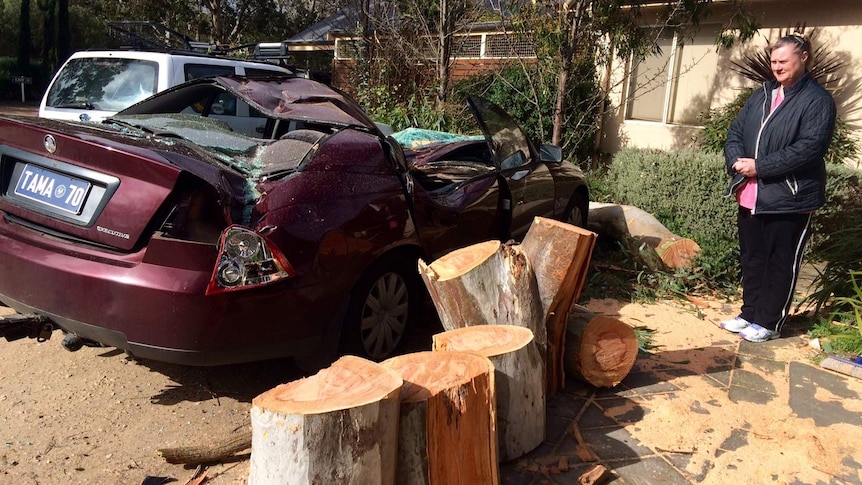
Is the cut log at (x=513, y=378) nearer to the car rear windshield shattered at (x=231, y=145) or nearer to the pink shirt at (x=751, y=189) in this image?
the car rear windshield shattered at (x=231, y=145)

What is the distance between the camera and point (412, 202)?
143 inches

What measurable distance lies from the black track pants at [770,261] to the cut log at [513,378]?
2253 millimetres

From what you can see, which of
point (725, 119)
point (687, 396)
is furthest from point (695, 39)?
point (687, 396)

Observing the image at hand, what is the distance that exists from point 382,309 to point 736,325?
2588 millimetres

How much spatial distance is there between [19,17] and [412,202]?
29.9 meters

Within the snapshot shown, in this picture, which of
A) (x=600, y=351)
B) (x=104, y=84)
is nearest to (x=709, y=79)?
(x=600, y=351)

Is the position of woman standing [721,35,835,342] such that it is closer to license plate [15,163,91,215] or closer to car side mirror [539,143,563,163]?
car side mirror [539,143,563,163]

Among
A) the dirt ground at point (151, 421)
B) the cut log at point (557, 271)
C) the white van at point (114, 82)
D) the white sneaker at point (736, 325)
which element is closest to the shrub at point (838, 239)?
the white sneaker at point (736, 325)

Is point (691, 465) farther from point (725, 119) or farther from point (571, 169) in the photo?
point (725, 119)

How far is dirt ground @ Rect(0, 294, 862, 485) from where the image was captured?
2.71 metres

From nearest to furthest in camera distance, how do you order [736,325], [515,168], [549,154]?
1. [736,325]
2. [515,168]
3. [549,154]

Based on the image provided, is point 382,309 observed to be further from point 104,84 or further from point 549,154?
point 104,84

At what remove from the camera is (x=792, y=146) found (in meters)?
4.01

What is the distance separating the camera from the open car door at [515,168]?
4609mm
